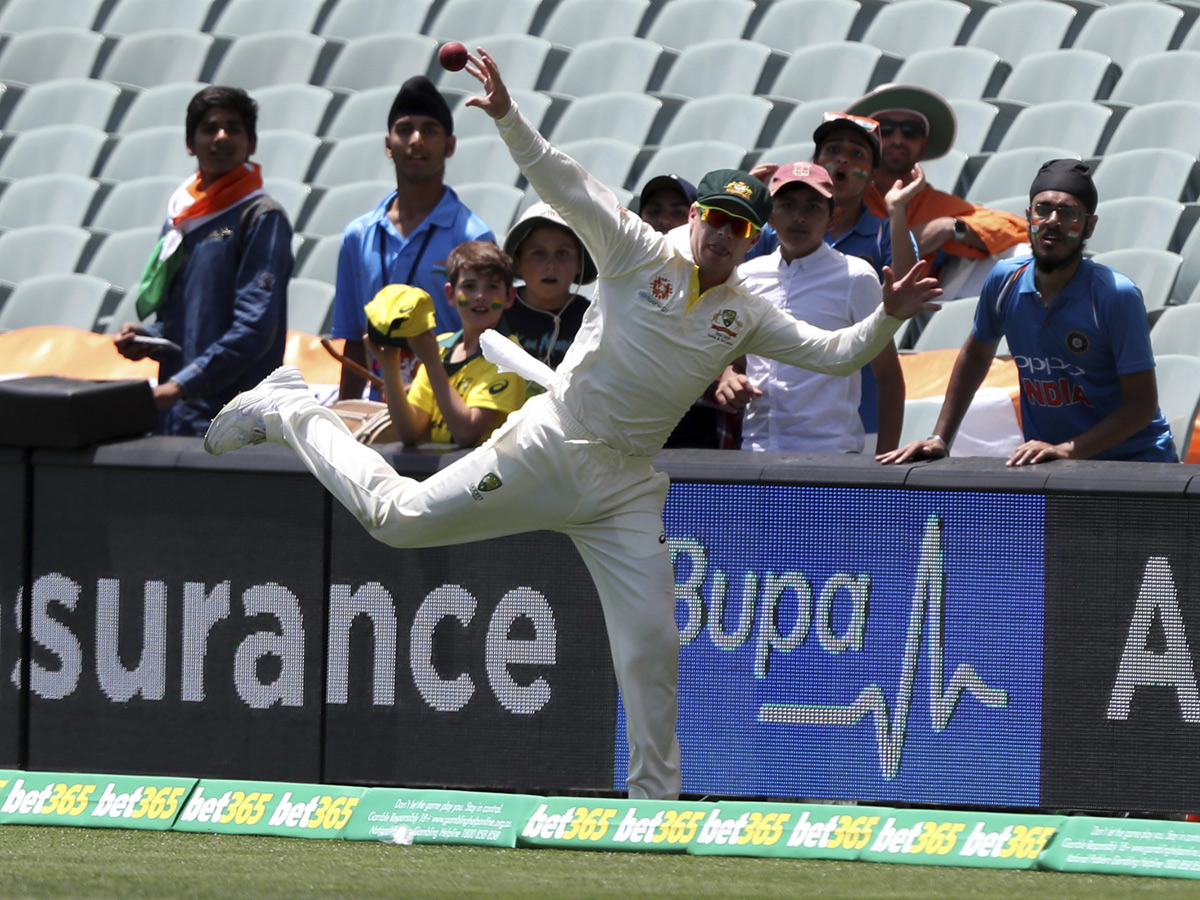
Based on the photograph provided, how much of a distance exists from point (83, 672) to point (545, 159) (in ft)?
6.84

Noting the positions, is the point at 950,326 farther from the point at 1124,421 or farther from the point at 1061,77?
the point at 1124,421

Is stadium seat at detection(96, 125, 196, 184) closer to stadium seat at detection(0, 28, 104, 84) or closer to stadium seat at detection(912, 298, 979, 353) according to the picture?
stadium seat at detection(0, 28, 104, 84)

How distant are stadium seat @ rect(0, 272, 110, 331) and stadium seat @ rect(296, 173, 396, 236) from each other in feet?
4.00

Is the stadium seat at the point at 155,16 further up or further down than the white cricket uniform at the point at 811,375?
further up

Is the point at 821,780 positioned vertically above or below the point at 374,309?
below

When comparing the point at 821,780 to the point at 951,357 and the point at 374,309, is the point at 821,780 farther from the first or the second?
the point at 951,357

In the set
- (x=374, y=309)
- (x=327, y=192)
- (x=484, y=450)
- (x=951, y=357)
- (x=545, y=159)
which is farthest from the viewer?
(x=327, y=192)

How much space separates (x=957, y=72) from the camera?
9.23 m

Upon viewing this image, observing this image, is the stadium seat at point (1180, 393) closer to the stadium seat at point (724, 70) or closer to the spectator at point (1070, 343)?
the spectator at point (1070, 343)

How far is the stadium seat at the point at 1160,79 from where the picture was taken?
860cm

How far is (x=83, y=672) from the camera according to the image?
15.7 feet

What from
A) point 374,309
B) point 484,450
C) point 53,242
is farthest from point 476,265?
point 53,242

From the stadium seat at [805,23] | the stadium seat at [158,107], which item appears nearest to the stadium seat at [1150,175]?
the stadium seat at [805,23]

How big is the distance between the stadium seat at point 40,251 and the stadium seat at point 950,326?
203 inches
